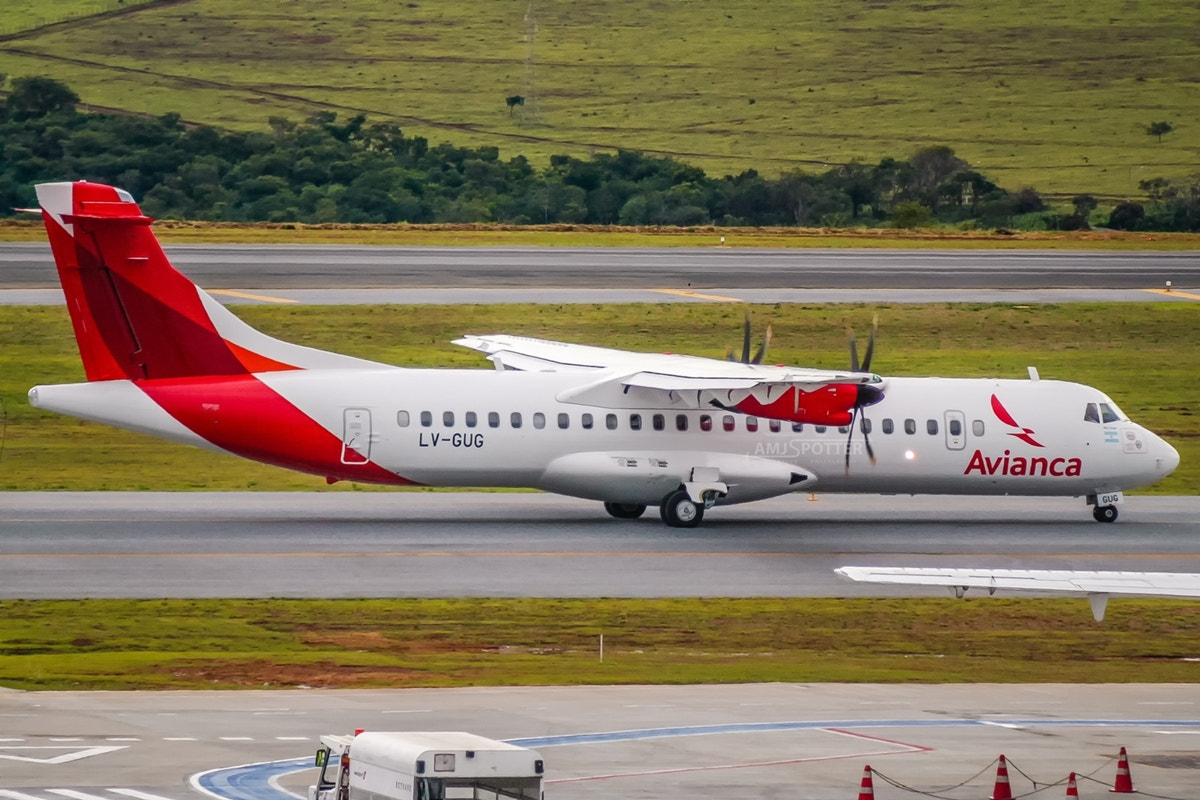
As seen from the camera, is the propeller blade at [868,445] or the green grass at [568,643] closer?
the green grass at [568,643]

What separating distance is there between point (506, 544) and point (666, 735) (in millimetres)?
13808

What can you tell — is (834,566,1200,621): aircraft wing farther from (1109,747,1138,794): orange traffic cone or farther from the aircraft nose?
the aircraft nose

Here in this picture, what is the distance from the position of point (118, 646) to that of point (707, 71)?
13904 centimetres

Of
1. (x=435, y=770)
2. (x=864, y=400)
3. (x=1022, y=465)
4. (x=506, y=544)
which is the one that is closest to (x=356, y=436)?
(x=506, y=544)

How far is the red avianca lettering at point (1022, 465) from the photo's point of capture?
37031 mm

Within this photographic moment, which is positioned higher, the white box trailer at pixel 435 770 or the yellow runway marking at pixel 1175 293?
the yellow runway marking at pixel 1175 293

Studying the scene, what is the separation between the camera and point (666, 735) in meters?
20.3

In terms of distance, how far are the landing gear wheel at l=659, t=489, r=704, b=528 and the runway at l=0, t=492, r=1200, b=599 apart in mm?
308

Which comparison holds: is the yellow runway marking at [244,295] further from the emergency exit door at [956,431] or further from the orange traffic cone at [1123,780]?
the orange traffic cone at [1123,780]

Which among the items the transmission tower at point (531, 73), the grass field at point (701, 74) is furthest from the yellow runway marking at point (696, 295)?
the transmission tower at point (531, 73)

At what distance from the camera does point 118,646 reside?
84.7 feet

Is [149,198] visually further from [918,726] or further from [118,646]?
[918,726]

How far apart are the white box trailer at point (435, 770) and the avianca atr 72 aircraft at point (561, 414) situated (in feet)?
61.8

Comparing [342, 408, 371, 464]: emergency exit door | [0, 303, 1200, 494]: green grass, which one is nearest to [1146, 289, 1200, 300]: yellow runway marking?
[0, 303, 1200, 494]: green grass
